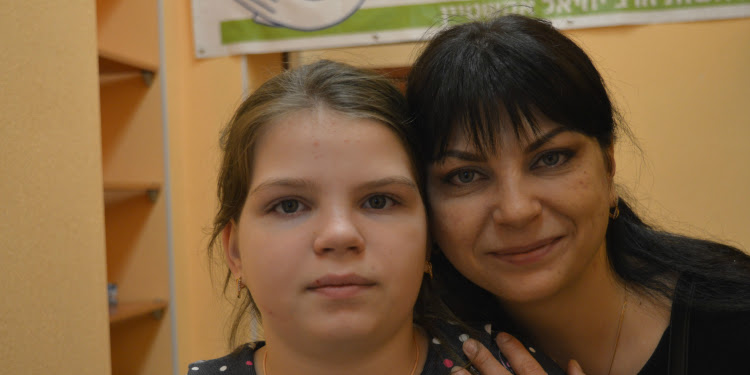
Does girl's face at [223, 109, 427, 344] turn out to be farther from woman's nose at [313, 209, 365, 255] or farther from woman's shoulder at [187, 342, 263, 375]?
woman's shoulder at [187, 342, 263, 375]

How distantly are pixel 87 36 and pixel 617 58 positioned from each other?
2007 millimetres

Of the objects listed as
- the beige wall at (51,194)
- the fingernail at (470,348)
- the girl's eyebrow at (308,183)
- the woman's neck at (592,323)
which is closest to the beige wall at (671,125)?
the beige wall at (51,194)

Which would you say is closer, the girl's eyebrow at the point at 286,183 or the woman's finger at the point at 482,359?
the girl's eyebrow at the point at 286,183

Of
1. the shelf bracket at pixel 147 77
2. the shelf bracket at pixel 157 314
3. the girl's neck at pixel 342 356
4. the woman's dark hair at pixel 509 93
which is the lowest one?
the shelf bracket at pixel 157 314

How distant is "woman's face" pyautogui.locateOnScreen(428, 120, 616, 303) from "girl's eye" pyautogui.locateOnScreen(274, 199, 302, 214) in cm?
29

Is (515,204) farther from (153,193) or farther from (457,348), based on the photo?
Result: (153,193)

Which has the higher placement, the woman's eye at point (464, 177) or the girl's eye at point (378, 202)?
the woman's eye at point (464, 177)

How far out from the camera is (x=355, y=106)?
107cm

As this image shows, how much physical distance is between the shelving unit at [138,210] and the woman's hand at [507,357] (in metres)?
1.80

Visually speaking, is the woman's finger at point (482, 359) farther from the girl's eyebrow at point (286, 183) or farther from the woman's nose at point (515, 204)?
the girl's eyebrow at point (286, 183)

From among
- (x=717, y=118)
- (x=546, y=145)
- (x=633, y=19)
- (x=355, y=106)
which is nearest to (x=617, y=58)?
(x=633, y=19)

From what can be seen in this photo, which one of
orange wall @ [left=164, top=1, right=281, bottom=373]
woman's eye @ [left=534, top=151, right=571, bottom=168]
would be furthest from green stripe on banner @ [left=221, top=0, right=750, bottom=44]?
woman's eye @ [left=534, top=151, right=571, bottom=168]

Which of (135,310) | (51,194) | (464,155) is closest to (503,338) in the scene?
(464,155)

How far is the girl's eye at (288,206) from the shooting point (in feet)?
3.30
